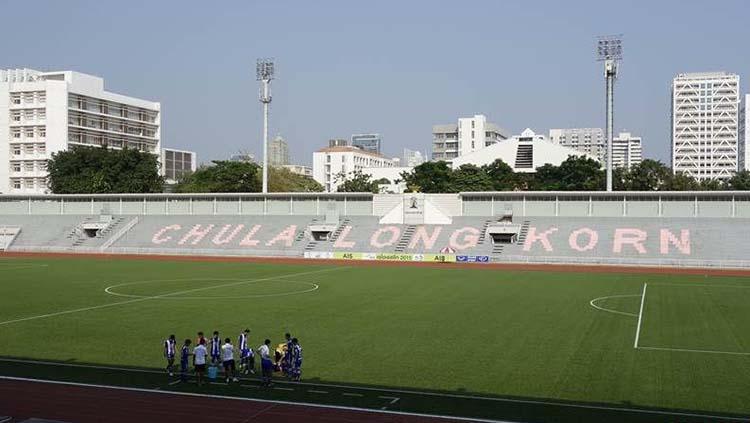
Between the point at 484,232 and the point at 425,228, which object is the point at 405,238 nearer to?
the point at 425,228

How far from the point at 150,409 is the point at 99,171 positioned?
275ft

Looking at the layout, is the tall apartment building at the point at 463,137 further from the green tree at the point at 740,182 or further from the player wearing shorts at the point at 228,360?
the player wearing shorts at the point at 228,360

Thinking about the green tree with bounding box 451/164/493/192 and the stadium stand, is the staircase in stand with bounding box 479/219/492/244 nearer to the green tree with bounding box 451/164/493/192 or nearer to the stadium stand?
the stadium stand

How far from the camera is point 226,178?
97500 millimetres

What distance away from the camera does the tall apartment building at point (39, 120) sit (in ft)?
338

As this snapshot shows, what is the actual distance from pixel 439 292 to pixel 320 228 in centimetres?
3001

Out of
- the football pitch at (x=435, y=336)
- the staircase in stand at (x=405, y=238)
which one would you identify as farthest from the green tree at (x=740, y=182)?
the football pitch at (x=435, y=336)

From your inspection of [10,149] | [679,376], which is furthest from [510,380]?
[10,149]

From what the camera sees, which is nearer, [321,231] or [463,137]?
[321,231]

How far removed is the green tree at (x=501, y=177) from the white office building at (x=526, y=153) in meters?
16.2

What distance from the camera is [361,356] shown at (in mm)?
20062

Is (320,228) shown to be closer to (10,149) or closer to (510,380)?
(510,380)

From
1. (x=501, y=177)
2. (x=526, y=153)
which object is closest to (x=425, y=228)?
(x=501, y=177)

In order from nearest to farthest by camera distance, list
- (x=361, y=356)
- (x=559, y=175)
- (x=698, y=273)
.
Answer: (x=361, y=356), (x=698, y=273), (x=559, y=175)
